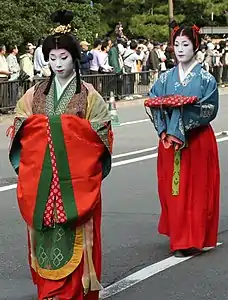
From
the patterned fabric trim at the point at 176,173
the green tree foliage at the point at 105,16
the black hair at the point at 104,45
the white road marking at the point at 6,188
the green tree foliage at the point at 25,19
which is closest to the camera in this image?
the patterned fabric trim at the point at 176,173

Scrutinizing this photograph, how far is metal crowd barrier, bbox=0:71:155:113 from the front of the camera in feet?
57.7

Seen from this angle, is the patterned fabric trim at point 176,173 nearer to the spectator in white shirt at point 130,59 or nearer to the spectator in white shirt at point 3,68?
the spectator in white shirt at point 3,68

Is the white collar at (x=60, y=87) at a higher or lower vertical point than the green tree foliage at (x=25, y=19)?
higher

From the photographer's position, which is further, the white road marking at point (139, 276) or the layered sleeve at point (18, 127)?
the white road marking at point (139, 276)

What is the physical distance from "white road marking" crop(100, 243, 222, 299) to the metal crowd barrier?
10997mm

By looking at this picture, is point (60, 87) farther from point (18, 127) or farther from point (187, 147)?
point (187, 147)

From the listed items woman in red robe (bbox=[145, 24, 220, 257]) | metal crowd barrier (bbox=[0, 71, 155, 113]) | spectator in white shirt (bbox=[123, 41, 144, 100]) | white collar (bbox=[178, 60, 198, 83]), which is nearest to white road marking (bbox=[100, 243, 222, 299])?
woman in red robe (bbox=[145, 24, 220, 257])

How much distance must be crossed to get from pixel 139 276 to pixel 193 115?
1358 mm

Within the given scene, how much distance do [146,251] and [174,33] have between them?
6.07ft

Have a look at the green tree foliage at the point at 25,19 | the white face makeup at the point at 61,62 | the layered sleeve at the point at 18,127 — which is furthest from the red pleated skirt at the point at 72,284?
the green tree foliage at the point at 25,19

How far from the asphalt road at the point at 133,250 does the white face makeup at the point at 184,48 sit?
1.63 metres

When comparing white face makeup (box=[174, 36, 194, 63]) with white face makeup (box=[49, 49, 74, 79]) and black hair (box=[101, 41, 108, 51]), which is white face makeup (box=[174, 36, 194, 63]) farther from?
black hair (box=[101, 41, 108, 51])

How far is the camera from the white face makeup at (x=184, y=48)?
22.0 feet

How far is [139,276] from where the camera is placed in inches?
246
